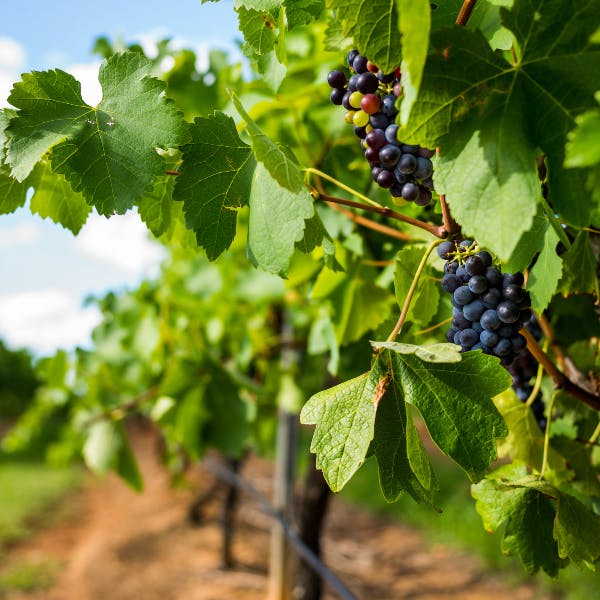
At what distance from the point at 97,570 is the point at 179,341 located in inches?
180

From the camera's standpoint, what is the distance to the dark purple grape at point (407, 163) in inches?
37.2

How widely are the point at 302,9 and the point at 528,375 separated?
766mm

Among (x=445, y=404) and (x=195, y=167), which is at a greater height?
(x=195, y=167)

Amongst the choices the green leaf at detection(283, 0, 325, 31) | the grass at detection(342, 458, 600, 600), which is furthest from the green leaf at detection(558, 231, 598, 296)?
the grass at detection(342, 458, 600, 600)

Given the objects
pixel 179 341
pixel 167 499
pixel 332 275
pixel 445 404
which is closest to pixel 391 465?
pixel 445 404

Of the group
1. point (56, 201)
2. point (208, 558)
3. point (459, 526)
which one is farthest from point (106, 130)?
point (459, 526)

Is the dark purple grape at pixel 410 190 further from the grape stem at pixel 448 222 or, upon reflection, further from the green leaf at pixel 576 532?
the green leaf at pixel 576 532

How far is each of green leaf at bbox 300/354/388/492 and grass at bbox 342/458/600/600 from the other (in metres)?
4.71

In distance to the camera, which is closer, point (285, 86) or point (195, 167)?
point (195, 167)

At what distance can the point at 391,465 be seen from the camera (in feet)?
3.30

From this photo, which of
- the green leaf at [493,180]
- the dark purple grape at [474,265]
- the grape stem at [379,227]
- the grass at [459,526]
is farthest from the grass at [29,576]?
the green leaf at [493,180]

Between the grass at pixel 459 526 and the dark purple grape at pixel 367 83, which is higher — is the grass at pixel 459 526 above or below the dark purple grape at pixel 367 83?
below

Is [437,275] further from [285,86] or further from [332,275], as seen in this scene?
[285,86]

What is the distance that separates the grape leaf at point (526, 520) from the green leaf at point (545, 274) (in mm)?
330
